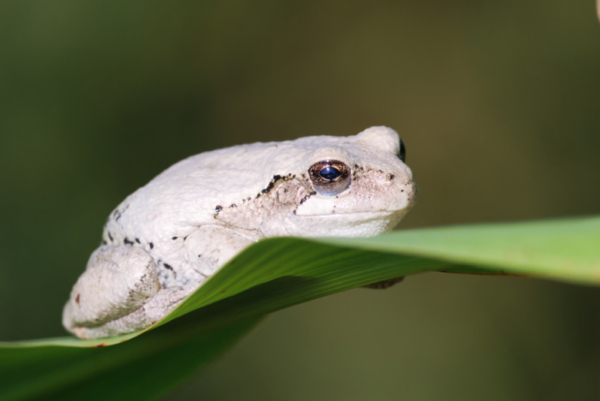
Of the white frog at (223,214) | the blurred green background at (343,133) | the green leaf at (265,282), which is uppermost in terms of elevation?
the blurred green background at (343,133)

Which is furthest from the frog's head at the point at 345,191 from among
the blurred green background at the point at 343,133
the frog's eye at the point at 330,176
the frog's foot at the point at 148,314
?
the blurred green background at the point at 343,133

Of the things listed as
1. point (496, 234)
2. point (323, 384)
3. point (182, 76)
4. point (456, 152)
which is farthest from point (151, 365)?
point (456, 152)

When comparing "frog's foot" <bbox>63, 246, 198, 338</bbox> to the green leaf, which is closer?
the green leaf

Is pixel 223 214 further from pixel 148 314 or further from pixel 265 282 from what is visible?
pixel 265 282

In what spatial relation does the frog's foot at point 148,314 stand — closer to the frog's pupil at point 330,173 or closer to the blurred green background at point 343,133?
the frog's pupil at point 330,173

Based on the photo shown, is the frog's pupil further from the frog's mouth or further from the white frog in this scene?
the frog's mouth

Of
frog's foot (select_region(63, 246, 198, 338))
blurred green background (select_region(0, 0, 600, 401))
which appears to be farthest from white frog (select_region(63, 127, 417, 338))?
blurred green background (select_region(0, 0, 600, 401))
